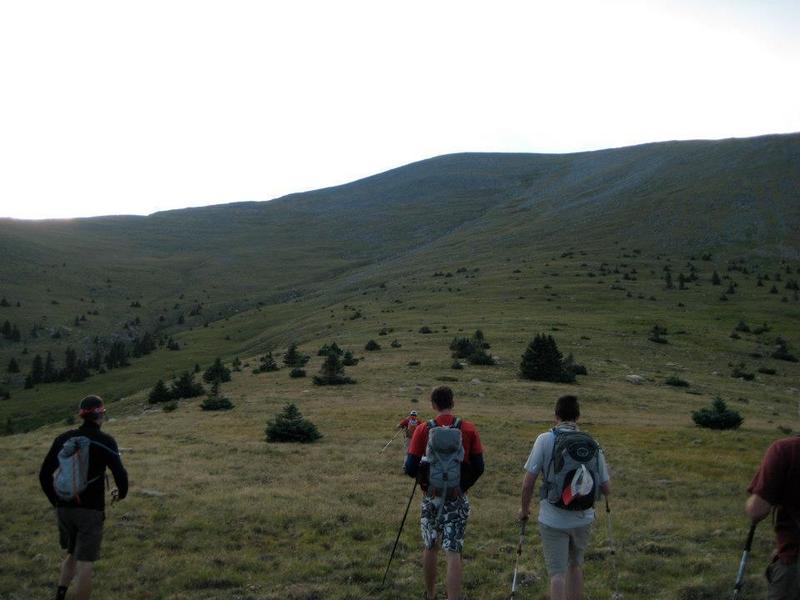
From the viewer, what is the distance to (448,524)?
879 centimetres

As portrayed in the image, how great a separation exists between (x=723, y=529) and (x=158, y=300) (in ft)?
373

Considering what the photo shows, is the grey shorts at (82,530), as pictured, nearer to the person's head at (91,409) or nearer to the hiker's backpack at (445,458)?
the person's head at (91,409)

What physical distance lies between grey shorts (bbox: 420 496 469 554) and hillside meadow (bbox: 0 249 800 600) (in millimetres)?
1664

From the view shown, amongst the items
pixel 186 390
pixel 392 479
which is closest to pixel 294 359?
pixel 186 390

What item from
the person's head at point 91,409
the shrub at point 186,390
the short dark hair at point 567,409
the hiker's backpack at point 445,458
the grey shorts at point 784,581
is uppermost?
the person's head at point 91,409

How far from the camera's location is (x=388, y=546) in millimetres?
12125

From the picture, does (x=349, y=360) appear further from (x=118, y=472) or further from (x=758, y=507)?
(x=758, y=507)

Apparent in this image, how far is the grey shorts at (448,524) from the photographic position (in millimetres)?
8789

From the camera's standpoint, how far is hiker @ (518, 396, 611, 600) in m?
7.67

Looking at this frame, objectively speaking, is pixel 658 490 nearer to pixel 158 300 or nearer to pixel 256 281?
pixel 158 300

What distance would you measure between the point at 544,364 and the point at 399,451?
19.2 meters

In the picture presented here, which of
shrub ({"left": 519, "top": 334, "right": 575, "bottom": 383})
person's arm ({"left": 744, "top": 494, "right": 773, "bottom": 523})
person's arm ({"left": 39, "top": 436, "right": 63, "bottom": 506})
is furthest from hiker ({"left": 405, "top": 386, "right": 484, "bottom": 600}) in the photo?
shrub ({"left": 519, "top": 334, "right": 575, "bottom": 383})

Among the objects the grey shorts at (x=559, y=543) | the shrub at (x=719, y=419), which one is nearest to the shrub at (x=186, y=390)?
the shrub at (x=719, y=419)

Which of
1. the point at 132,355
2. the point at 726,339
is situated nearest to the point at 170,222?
the point at 132,355
